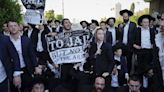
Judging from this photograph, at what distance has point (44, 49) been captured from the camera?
11078 millimetres

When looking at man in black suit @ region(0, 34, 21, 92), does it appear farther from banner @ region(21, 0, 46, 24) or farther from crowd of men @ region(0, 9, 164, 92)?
banner @ region(21, 0, 46, 24)

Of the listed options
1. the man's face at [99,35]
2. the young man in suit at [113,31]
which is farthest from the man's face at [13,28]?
the young man in suit at [113,31]

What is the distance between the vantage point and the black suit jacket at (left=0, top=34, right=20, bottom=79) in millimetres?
6812

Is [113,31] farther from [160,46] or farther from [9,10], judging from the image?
[9,10]

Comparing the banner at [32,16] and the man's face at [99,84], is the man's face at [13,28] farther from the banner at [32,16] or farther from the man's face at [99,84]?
the banner at [32,16]

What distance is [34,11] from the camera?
9852 mm


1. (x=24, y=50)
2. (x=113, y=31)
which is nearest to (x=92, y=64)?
(x=24, y=50)

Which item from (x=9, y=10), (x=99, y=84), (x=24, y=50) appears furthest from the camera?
(x=9, y=10)

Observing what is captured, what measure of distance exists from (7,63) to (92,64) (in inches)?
100

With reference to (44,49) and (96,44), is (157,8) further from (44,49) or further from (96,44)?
(96,44)

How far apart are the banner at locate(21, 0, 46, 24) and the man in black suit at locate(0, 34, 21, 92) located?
9.21 ft

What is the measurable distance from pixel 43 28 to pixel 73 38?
241 cm

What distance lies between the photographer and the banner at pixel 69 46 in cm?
892

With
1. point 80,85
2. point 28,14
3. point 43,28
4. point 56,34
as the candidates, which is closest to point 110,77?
point 80,85
